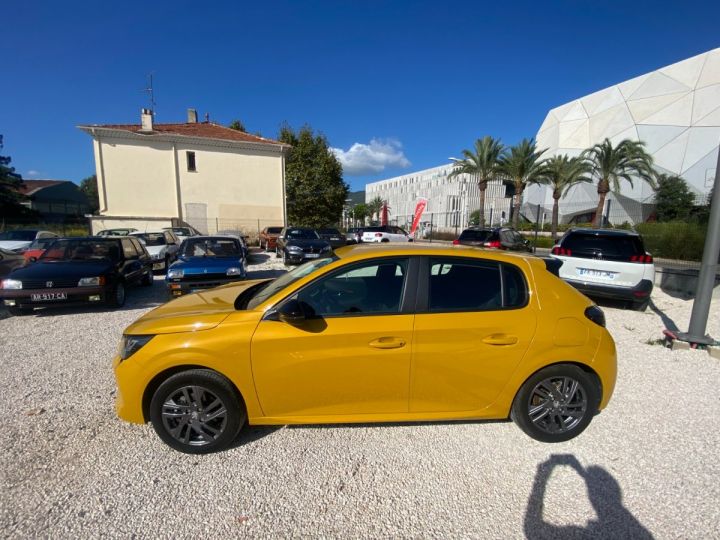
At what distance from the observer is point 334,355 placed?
2.54 metres

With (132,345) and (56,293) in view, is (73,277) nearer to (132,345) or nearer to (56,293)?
(56,293)

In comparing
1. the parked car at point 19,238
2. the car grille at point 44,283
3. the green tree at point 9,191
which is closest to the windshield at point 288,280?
the car grille at point 44,283

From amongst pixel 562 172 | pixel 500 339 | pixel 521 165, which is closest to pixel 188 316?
pixel 500 339

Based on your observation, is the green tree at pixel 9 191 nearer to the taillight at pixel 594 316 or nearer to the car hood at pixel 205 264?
the car hood at pixel 205 264

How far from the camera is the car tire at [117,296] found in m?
6.67

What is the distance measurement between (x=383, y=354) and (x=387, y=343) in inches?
3.6

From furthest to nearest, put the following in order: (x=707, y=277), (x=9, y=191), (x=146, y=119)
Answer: (x=9, y=191) → (x=146, y=119) → (x=707, y=277)

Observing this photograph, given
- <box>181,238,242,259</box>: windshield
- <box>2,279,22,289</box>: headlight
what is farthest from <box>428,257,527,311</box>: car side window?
<box>2,279,22,289</box>: headlight

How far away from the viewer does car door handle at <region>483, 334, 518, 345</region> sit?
2637 mm

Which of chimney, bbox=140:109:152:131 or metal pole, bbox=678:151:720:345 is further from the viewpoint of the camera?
chimney, bbox=140:109:152:131

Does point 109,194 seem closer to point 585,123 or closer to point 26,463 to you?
point 26,463

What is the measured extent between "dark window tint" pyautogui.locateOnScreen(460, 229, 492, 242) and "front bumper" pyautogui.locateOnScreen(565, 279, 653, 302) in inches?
216

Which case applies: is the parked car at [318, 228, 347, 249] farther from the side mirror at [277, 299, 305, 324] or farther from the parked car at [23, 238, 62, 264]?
the side mirror at [277, 299, 305, 324]

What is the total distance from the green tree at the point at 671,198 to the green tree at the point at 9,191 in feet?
216
